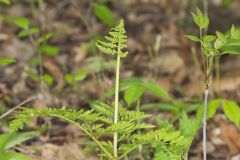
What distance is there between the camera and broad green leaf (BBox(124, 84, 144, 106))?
2117 millimetres

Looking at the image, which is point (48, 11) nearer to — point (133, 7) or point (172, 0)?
point (133, 7)

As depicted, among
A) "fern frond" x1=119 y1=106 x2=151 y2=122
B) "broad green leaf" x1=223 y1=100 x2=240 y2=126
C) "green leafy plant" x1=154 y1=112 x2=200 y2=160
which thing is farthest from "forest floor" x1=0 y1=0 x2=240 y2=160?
"fern frond" x1=119 y1=106 x2=151 y2=122

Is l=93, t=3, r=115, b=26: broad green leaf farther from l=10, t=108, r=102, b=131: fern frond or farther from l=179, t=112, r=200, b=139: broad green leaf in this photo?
l=10, t=108, r=102, b=131: fern frond

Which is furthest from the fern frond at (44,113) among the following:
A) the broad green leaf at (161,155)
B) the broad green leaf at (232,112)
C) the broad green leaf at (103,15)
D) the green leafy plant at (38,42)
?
the broad green leaf at (103,15)

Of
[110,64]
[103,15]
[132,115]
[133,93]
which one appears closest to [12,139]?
[133,93]

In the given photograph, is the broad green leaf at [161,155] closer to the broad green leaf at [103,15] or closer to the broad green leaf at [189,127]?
the broad green leaf at [189,127]

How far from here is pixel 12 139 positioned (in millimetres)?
2064

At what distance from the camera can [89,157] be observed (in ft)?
7.52

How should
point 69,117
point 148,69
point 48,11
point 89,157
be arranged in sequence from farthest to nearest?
point 48,11, point 148,69, point 89,157, point 69,117

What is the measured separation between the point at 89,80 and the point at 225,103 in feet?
4.41

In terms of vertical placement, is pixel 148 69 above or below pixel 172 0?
below

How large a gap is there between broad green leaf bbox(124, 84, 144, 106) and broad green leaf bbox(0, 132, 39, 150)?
1.47 ft

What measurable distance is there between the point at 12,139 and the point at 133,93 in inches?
21.4

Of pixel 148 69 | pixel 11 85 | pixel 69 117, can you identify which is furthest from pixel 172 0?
pixel 69 117
